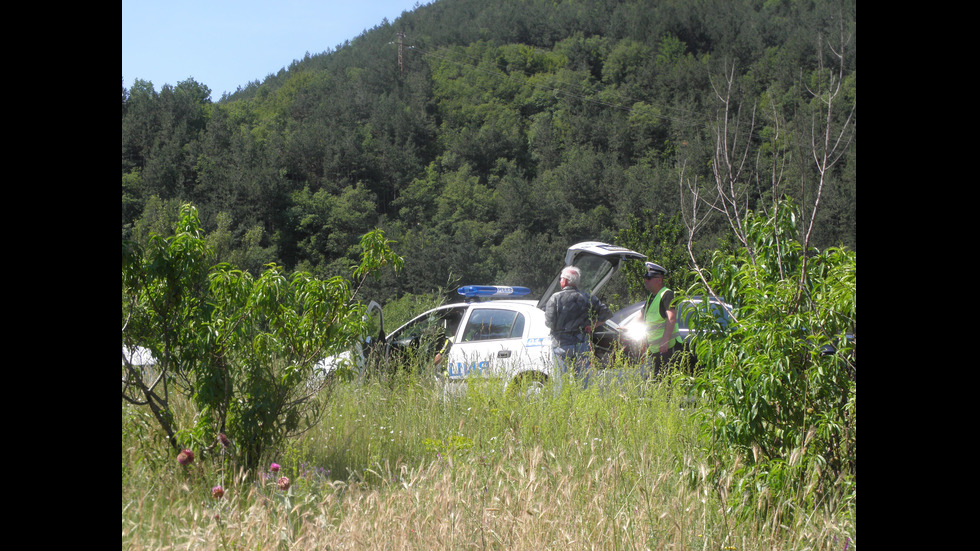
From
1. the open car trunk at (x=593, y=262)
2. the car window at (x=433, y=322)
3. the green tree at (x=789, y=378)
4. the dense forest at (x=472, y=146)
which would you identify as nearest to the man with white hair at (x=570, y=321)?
the open car trunk at (x=593, y=262)

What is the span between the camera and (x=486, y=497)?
290cm

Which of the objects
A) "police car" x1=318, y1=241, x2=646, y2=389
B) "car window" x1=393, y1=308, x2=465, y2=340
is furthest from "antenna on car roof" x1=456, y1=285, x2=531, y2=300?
"car window" x1=393, y1=308, x2=465, y2=340

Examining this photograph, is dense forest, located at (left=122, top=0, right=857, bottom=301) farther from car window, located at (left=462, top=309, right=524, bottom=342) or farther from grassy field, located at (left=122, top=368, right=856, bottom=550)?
grassy field, located at (left=122, top=368, right=856, bottom=550)

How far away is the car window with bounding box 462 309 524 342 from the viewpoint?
7.25m

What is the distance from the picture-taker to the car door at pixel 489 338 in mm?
6703

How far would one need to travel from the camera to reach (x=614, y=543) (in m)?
2.57

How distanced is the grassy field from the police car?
166cm

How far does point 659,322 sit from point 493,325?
5.94 ft

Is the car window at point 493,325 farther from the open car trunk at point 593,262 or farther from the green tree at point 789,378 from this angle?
the green tree at point 789,378

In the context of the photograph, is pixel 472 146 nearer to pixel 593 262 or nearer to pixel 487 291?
pixel 487 291

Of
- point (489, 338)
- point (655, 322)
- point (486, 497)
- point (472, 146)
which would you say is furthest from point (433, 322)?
point (472, 146)

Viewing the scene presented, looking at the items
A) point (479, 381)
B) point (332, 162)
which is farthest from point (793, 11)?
point (479, 381)
